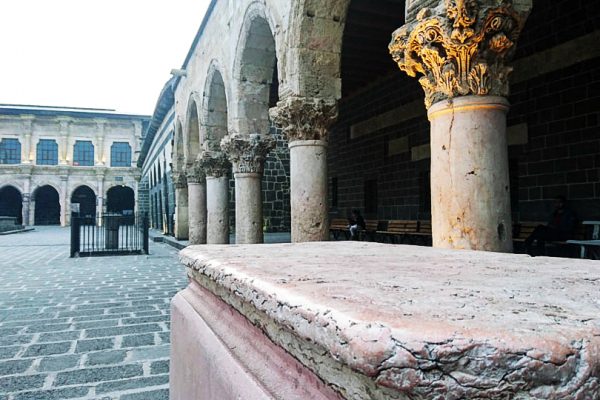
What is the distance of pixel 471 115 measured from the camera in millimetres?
3361

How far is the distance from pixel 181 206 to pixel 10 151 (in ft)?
98.7

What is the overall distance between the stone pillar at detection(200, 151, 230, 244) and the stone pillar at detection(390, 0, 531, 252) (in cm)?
770

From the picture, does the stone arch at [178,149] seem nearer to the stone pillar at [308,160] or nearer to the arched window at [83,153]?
the stone pillar at [308,160]

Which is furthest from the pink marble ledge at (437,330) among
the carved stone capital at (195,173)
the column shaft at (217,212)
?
the carved stone capital at (195,173)

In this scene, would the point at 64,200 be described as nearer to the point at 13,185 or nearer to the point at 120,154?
the point at 13,185

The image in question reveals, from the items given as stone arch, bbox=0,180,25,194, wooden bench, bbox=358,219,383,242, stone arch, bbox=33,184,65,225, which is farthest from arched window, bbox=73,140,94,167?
wooden bench, bbox=358,219,383,242

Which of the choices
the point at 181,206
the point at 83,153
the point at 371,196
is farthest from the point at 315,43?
the point at 83,153

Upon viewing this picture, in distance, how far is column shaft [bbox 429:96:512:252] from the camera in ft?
10.8

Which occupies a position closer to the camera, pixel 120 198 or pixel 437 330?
pixel 437 330

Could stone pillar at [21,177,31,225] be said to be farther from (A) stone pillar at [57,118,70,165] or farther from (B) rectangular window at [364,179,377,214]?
(B) rectangular window at [364,179,377,214]

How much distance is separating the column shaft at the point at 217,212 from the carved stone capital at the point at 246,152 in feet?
7.61

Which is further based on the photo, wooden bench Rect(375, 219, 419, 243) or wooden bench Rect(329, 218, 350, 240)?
wooden bench Rect(329, 218, 350, 240)

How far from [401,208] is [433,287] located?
34.8 feet

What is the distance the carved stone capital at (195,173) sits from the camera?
1278cm
